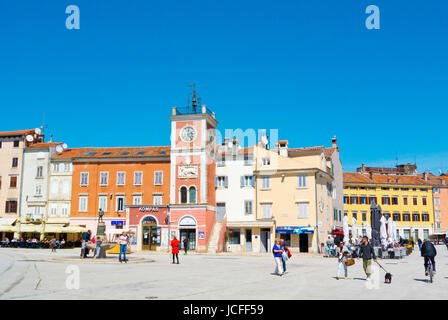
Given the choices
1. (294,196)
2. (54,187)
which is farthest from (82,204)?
(294,196)

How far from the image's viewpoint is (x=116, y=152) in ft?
166

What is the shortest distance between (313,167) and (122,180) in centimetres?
2006

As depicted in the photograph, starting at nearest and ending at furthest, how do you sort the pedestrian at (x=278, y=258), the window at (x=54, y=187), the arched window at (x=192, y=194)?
the pedestrian at (x=278, y=258) → the arched window at (x=192, y=194) → the window at (x=54, y=187)

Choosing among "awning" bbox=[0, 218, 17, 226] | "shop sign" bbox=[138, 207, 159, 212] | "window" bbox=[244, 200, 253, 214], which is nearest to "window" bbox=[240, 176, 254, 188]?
"window" bbox=[244, 200, 253, 214]

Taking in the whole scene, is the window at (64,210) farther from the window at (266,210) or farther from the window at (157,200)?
the window at (266,210)

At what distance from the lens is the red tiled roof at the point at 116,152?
48531 mm

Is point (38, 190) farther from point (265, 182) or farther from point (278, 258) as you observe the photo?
point (278, 258)

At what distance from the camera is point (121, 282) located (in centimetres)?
1451

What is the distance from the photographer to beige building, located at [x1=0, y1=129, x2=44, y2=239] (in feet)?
163

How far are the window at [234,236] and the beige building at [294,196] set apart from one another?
243 centimetres

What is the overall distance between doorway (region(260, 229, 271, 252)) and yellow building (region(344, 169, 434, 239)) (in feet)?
95.3

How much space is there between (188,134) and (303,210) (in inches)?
543

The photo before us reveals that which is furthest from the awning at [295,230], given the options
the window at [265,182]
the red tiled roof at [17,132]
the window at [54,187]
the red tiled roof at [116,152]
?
the red tiled roof at [17,132]
